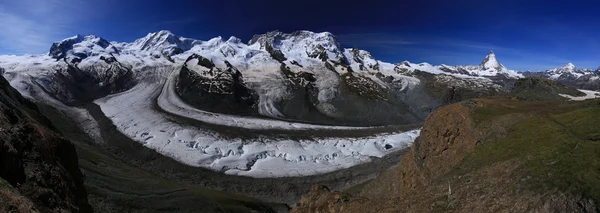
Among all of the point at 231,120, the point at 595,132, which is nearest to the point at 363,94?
the point at 231,120

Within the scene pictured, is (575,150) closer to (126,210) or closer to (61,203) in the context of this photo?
(61,203)

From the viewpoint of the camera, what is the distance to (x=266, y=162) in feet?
281

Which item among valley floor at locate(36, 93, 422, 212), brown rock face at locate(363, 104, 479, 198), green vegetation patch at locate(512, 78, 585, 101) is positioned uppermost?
green vegetation patch at locate(512, 78, 585, 101)

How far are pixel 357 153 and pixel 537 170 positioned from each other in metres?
83.0

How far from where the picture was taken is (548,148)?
58.7 ft

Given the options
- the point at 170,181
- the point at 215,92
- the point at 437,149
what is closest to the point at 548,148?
the point at 437,149

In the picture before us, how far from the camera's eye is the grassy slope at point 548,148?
13930 millimetres

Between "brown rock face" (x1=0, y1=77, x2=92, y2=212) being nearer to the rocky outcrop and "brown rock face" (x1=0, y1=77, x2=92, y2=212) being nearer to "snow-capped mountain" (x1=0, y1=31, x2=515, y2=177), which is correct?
"snow-capped mountain" (x1=0, y1=31, x2=515, y2=177)

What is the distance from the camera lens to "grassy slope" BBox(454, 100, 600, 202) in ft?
45.7

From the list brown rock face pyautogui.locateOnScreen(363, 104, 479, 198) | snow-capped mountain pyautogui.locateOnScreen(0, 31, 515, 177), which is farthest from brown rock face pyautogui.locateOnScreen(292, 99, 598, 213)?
snow-capped mountain pyautogui.locateOnScreen(0, 31, 515, 177)

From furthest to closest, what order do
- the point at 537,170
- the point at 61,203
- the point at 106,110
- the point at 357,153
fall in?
the point at 106,110 < the point at 357,153 < the point at 61,203 < the point at 537,170

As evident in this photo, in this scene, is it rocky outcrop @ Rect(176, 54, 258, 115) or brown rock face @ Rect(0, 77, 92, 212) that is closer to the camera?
brown rock face @ Rect(0, 77, 92, 212)

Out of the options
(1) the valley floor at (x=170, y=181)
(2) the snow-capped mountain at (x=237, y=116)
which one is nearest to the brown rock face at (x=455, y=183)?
(1) the valley floor at (x=170, y=181)

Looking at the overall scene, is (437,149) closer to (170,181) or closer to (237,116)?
(170,181)
